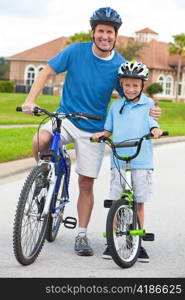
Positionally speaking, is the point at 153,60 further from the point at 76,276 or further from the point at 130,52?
the point at 76,276

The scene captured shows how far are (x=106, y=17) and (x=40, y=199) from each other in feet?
5.36

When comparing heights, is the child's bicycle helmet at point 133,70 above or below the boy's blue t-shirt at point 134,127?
above

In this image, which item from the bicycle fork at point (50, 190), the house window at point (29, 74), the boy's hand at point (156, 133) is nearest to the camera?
the bicycle fork at point (50, 190)

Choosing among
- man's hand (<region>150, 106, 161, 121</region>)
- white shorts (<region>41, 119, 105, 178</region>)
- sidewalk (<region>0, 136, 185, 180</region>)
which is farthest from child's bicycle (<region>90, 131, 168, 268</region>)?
sidewalk (<region>0, 136, 185, 180</region>)

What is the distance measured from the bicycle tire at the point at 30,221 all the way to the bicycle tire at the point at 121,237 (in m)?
0.53

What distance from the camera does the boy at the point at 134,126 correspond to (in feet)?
22.0

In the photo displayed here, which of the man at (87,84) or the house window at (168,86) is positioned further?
the house window at (168,86)

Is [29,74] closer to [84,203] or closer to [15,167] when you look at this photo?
[15,167]

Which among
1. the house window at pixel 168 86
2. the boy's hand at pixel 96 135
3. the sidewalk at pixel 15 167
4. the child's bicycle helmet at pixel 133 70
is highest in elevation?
the house window at pixel 168 86

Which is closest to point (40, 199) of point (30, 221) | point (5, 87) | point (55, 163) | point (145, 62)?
point (30, 221)

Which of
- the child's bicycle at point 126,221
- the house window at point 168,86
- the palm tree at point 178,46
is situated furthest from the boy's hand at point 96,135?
the house window at point 168,86

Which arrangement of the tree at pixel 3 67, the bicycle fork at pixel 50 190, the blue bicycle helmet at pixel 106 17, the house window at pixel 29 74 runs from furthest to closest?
the tree at pixel 3 67, the house window at pixel 29 74, the blue bicycle helmet at pixel 106 17, the bicycle fork at pixel 50 190

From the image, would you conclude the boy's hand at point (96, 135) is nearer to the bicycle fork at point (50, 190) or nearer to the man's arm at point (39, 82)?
the bicycle fork at point (50, 190)

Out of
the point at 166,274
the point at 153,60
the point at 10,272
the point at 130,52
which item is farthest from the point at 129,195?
the point at 153,60
